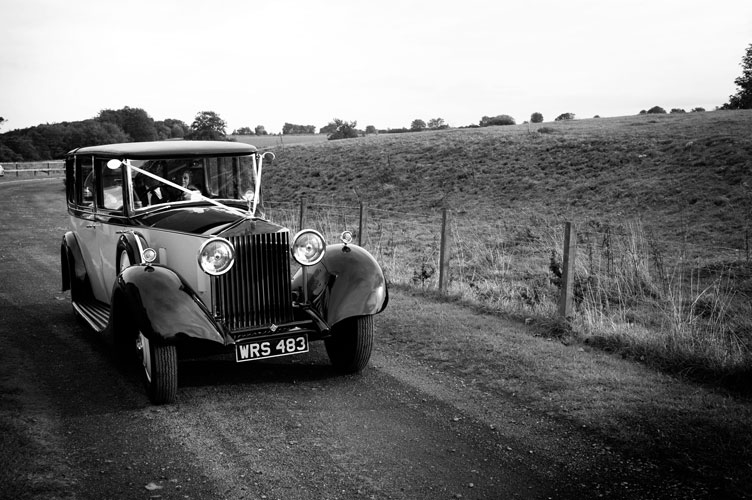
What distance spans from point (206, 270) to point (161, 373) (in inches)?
36.3

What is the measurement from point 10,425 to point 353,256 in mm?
3244

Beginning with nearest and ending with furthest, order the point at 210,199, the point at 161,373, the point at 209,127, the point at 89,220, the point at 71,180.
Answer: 1. the point at 161,373
2. the point at 210,199
3. the point at 89,220
4. the point at 71,180
5. the point at 209,127

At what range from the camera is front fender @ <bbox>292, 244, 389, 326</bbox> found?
558 cm

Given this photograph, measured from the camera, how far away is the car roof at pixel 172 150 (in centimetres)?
616

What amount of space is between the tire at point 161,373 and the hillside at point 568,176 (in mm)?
13762

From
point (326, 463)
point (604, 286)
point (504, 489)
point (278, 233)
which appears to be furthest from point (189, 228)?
point (604, 286)

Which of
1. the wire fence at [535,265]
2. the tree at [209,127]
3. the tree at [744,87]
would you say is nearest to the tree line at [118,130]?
the tree at [744,87]

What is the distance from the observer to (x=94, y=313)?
22.5 feet

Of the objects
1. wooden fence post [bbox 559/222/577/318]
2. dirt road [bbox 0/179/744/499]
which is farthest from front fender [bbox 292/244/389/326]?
wooden fence post [bbox 559/222/577/318]

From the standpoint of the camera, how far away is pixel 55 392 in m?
5.25

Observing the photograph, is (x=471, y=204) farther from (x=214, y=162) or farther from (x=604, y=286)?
(x=214, y=162)

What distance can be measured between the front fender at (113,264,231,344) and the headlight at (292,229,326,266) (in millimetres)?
1047

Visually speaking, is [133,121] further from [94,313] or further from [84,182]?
[94,313]

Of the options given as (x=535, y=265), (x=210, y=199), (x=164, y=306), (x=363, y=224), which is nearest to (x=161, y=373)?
(x=164, y=306)
